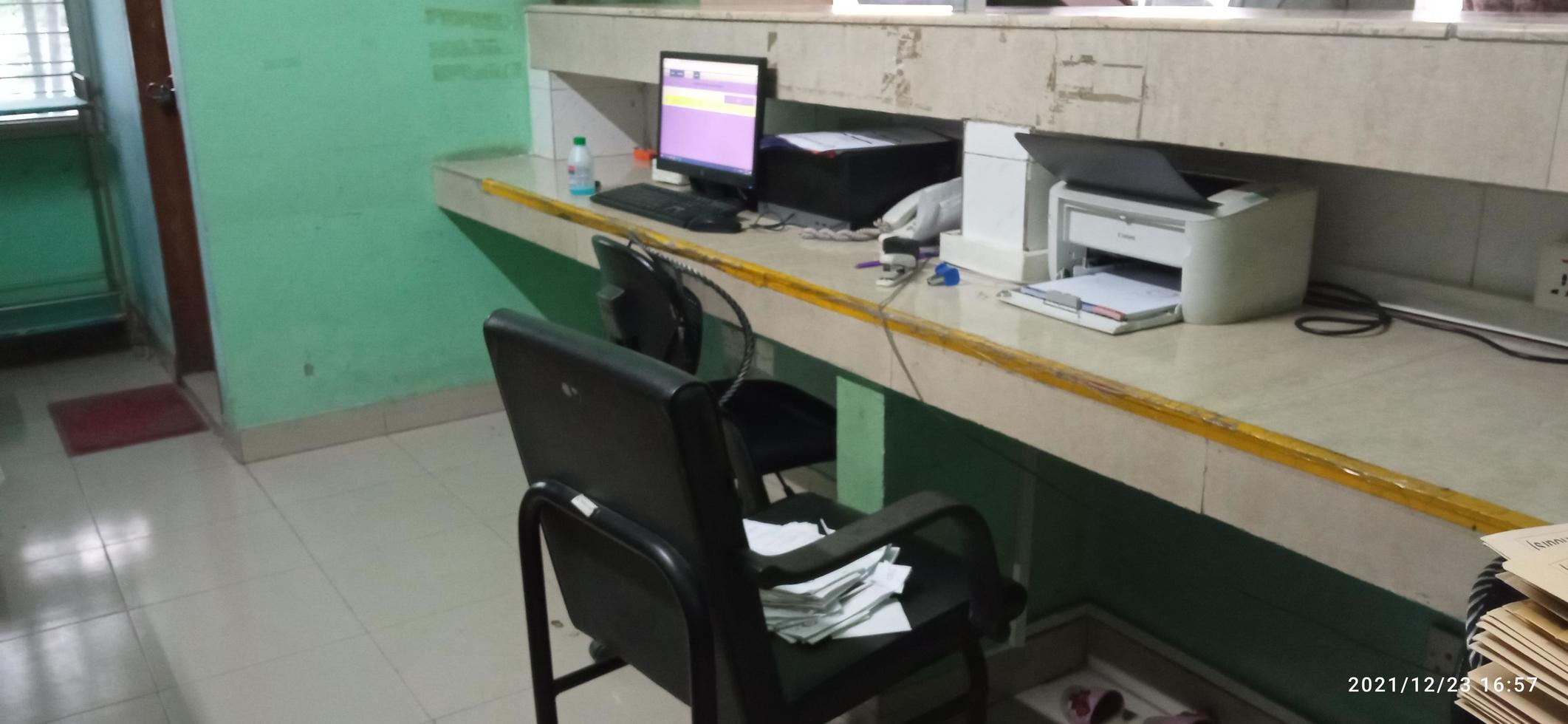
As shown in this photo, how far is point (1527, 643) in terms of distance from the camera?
91 cm

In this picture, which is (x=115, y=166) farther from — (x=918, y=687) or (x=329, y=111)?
(x=918, y=687)

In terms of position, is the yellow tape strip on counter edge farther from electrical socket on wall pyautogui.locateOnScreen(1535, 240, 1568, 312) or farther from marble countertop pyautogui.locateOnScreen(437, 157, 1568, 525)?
electrical socket on wall pyautogui.locateOnScreen(1535, 240, 1568, 312)

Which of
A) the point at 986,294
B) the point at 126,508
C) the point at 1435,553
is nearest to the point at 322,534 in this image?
the point at 126,508

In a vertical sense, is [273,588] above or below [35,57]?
below

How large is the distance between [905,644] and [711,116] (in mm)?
1682

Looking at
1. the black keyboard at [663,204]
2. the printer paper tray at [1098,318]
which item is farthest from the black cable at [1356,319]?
the black keyboard at [663,204]

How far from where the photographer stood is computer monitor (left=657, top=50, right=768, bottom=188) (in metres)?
2.70

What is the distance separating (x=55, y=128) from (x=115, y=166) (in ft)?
0.75

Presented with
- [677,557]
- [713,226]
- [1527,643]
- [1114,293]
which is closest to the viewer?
[1527,643]

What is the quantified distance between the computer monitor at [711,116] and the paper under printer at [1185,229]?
909 millimetres

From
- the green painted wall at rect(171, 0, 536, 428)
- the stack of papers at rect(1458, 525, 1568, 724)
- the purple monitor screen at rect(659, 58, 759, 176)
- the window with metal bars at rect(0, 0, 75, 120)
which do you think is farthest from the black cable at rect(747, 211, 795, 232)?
the window with metal bars at rect(0, 0, 75, 120)

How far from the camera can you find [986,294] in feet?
6.61

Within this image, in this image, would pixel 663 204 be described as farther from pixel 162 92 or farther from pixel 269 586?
pixel 162 92

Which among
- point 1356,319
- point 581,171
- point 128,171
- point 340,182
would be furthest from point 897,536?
point 128,171
